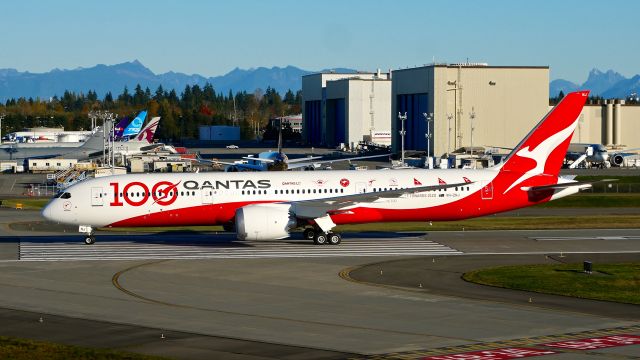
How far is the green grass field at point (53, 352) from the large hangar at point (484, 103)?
123936mm

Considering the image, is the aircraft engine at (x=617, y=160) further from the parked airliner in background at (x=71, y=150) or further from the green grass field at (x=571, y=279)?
the green grass field at (x=571, y=279)

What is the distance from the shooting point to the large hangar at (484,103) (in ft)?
485

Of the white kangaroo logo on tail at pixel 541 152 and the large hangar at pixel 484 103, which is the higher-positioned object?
the large hangar at pixel 484 103

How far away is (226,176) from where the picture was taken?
5219cm

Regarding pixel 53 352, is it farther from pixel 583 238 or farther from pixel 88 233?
pixel 583 238

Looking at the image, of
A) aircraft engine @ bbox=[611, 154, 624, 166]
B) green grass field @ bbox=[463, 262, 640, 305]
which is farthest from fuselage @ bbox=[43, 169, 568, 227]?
aircraft engine @ bbox=[611, 154, 624, 166]

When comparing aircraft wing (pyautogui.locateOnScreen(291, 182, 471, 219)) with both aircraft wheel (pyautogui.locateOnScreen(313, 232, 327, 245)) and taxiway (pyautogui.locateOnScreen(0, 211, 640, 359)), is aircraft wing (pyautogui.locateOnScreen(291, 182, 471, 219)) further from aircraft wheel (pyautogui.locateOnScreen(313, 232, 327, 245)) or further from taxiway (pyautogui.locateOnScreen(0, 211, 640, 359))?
taxiway (pyautogui.locateOnScreen(0, 211, 640, 359))

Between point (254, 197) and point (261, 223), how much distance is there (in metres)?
3.44

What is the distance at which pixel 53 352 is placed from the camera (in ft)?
84.9

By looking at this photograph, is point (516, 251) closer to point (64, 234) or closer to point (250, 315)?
point (250, 315)

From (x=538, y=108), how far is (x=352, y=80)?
5438 centimetres

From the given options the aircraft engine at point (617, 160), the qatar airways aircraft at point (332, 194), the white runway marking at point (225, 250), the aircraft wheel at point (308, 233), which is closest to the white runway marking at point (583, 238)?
the qatar airways aircraft at point (332, 194)

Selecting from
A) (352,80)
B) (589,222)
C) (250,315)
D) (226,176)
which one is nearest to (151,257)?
(226,176)

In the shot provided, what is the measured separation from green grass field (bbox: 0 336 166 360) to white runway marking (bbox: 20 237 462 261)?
19659mm
